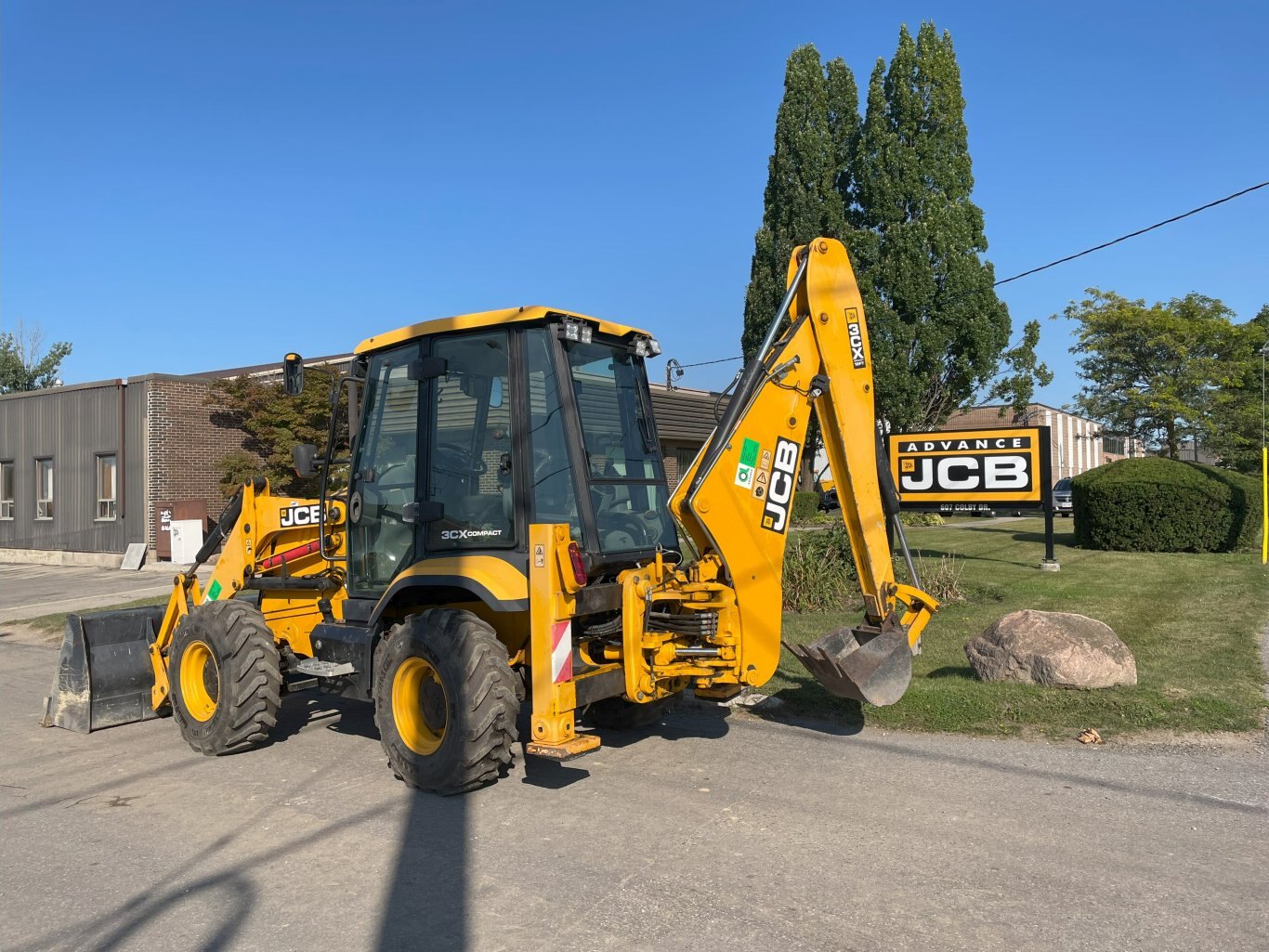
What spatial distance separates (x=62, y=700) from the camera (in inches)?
302

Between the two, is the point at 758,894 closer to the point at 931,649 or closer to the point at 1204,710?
the point at 1204,710

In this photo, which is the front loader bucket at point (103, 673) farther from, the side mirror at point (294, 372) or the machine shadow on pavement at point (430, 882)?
the machine shadow on pavement at point (430, 882)

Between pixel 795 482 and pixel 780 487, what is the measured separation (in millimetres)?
116

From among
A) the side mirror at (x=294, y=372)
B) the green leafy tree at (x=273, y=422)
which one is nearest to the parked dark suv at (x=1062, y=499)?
the green leafy tree at (x=273, y=422)

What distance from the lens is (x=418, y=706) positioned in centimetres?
592

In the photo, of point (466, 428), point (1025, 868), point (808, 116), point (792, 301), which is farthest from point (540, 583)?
point (808, 116)

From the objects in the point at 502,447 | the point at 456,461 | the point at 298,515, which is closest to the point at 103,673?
the point at 298,515

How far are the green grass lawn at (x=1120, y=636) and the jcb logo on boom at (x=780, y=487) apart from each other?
2285mm

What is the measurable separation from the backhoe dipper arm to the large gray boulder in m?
1.91

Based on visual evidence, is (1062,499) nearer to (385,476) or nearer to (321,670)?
(385,476)

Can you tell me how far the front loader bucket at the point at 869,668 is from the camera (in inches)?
219

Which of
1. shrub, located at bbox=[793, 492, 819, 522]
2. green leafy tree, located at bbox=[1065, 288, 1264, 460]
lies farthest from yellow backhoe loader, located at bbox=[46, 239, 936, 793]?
green leafy tree, located at bbox=[1065, 288, 1264, 460]

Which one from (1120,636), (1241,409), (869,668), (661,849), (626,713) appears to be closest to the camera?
(661,849)

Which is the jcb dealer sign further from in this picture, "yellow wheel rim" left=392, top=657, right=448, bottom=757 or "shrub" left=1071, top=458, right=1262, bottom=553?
"yellow wheel rim" left=392, top=657, right=448, bottom=757
